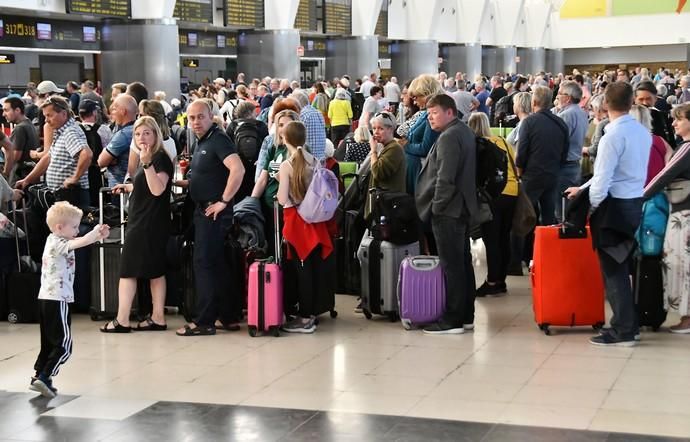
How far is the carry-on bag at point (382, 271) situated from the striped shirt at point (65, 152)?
2.33 metres

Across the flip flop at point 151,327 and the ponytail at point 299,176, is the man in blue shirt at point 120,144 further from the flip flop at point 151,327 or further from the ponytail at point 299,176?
the ponytail at point 299,176

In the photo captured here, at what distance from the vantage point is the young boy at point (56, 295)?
591 cm

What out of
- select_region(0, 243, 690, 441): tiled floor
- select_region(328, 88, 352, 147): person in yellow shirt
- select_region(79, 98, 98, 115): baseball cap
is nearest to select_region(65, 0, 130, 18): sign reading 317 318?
select_region(328, 88, 352, 147): person in yellow shirt

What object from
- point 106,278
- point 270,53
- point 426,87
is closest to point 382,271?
point 426,87

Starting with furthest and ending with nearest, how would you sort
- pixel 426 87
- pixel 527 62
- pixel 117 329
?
1. pixel 527 62
2. pixel 426 87
3. pixel 117 329

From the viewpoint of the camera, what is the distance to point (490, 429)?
202 inches

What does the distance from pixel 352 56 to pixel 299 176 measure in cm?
2680

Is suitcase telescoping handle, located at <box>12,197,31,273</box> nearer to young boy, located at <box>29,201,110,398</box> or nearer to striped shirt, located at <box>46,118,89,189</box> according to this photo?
striped shirt, located at <box>46,118,89,189</box>

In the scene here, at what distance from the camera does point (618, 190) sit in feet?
22.1

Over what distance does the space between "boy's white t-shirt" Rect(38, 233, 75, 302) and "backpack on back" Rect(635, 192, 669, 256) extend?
3.84m

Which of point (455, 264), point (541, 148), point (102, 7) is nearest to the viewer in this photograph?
point (455, 264)

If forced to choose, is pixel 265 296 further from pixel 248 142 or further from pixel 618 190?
pixel 618 190

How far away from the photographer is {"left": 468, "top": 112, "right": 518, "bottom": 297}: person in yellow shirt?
856 centimetres

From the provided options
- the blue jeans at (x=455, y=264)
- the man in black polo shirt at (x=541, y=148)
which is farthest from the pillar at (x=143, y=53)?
the blue jeans at (x=455, y=264)
